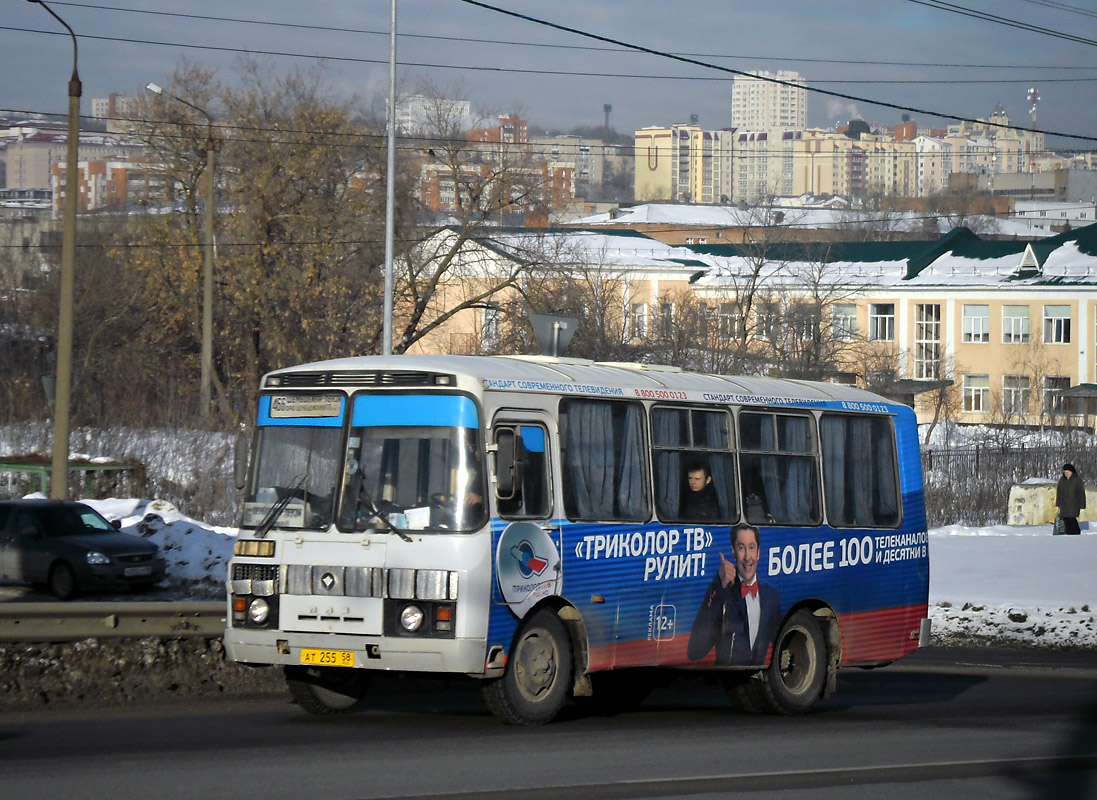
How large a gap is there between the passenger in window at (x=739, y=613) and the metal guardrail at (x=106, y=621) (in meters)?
4.07

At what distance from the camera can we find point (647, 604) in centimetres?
1104

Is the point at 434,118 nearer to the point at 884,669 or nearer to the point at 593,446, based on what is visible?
the point at 884,669

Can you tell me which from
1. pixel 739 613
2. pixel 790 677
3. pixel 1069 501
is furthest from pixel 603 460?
pixel 1069 501

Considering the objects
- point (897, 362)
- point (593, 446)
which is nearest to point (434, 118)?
point (897, 362)

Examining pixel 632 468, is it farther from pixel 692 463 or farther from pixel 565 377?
pixel 565 377

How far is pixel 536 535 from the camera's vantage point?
10.2 meters

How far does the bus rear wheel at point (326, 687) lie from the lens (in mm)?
10656

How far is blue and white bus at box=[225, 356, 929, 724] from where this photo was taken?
9.73 m

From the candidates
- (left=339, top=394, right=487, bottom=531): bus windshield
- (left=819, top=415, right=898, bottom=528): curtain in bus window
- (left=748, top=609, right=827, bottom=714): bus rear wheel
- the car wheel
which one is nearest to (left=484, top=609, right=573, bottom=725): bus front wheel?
(left=339, top=394, right=487, bottom=531): bus windshield

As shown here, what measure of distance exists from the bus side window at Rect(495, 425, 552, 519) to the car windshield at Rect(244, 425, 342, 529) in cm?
116

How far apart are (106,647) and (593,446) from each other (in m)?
4.41

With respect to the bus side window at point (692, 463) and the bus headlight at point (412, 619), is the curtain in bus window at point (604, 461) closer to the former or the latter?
the bus side window at point (692, 463)

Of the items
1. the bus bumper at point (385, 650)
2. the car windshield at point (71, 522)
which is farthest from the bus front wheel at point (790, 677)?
the car windshield at point (71, 522)

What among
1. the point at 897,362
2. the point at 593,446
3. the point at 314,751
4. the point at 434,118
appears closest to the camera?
the point at 314,751
